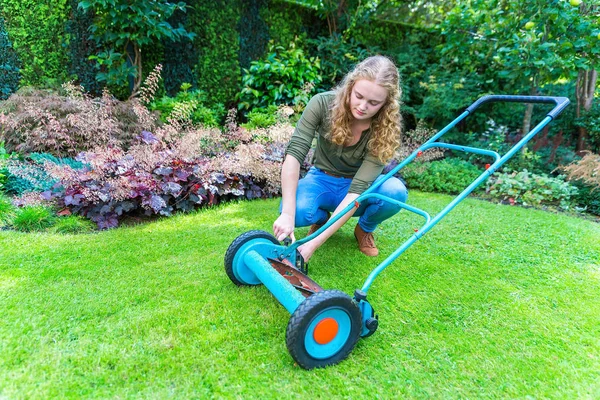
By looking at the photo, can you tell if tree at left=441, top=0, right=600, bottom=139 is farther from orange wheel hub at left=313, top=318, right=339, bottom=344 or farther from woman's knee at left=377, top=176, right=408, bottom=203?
orange wheel hub at left=313, top=318, right=339, bottom=344

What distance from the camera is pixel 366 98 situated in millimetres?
2021

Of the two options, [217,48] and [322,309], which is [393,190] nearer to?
[322,309]

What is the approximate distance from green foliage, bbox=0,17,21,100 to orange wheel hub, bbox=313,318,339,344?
17.7 feet

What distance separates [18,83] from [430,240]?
5.38 meters

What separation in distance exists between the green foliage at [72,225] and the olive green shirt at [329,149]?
1764 mm

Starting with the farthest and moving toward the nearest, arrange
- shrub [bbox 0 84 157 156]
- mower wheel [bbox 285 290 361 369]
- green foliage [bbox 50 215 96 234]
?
shrub [bbox 0 84 157 156], green foliage [bbox 50 215 96 234], mower wheel [bbox 285 290 361 369]

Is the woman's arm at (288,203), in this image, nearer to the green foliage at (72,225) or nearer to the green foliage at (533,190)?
the green foliage at (72,225)

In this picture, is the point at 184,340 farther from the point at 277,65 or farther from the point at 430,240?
the point at 277,65

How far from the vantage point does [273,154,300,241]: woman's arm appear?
2.04 metres

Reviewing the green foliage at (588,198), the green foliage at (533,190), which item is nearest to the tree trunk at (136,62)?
the green foliage at (533,190)

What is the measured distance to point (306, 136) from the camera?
2293 millimetres

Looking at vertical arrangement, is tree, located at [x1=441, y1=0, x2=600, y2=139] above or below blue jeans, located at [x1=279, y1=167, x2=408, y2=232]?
above

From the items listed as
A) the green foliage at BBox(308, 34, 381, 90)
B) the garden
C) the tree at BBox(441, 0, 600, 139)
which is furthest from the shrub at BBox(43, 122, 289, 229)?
the tree at BBox(441, 0, 600, 139)

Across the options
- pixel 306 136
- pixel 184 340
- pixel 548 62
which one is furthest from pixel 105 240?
pixel 548 62
